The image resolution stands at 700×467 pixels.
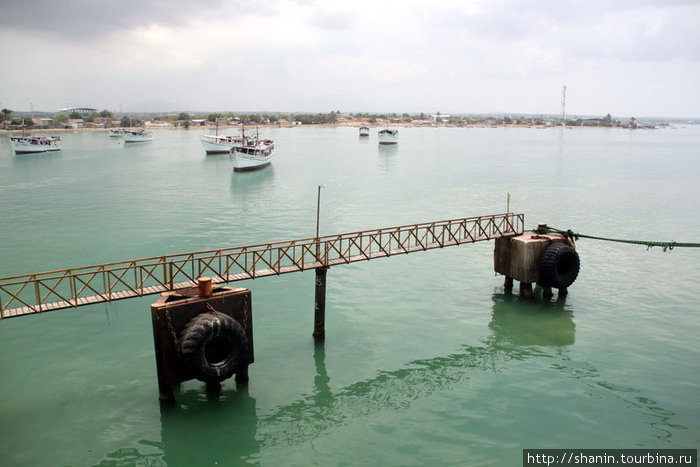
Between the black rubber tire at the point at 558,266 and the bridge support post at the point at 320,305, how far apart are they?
13049 millimetres

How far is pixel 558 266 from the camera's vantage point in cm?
3188

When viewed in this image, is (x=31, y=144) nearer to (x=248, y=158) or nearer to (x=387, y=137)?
(x=248, y=158)

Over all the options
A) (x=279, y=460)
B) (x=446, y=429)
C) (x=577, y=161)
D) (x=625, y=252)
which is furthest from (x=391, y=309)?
(x=577, y=161)

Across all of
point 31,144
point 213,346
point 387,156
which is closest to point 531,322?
point 213,346

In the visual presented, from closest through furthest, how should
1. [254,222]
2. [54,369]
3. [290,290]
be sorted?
[54,369] < [290,290] < [254,222]

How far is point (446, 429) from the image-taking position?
20.6m

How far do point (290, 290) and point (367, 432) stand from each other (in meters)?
15.6

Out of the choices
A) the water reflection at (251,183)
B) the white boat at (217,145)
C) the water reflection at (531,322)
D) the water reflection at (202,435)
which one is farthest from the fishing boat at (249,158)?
the water reflection at (202,435)

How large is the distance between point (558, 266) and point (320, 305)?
1407 centimetres

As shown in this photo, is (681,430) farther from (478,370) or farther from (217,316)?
(217,316)

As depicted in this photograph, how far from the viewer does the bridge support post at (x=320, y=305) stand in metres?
26.1

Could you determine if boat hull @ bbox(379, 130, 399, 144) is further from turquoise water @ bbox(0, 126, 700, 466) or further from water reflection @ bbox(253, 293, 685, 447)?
water reflection @ bbox(253, 293, 685, 447)

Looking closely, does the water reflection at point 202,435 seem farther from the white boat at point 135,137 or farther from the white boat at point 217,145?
the white boat at point 135,137

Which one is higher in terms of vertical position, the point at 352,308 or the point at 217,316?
the point at 217,316
